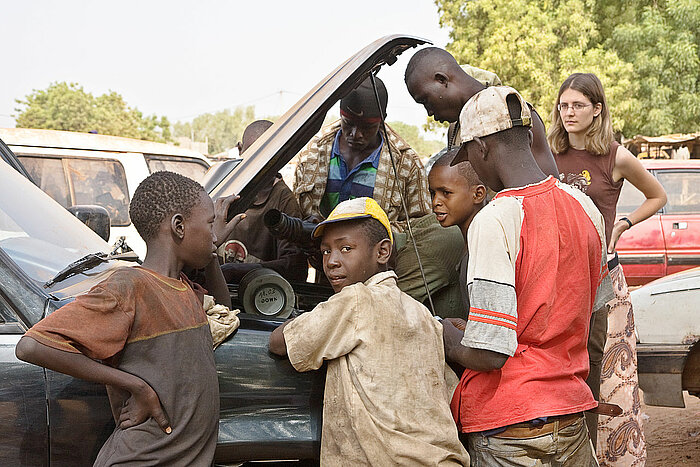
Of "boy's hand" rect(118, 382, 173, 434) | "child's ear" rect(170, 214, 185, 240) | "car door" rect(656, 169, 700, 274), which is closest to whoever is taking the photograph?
"boy's hand" rect(118, 382, 173, 434)

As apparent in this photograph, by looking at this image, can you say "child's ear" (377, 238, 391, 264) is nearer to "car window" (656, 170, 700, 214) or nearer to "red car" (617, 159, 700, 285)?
"red car" (617, 159, 700, 285)

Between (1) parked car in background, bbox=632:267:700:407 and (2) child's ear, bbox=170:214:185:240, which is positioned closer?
(2) child's ear, bbox=170:214:185:240

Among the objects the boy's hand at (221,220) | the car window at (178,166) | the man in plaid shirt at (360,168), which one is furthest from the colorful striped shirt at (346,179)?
the car window at (178,166)

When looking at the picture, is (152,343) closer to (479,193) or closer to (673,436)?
(479,193)

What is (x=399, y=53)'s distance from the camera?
2.90 metres

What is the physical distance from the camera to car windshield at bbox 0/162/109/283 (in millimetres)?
2371

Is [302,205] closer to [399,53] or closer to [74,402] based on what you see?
[399,53]

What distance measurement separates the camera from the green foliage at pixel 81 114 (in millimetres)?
40906

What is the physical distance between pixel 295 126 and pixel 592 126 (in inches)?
71.5

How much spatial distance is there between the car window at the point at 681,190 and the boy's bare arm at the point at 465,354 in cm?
719

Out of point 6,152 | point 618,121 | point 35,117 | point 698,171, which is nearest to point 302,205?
point 6,152

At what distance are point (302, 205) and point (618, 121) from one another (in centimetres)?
1488

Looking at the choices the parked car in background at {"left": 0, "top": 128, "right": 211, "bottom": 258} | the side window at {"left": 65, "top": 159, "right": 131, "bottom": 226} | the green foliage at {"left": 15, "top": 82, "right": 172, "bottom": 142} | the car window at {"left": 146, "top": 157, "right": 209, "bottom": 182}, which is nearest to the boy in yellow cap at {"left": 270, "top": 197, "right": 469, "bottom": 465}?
the parked car in background at {"left": 0, "top": 128, "right": 211, "bottom": 258}

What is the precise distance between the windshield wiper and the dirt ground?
384 cm
